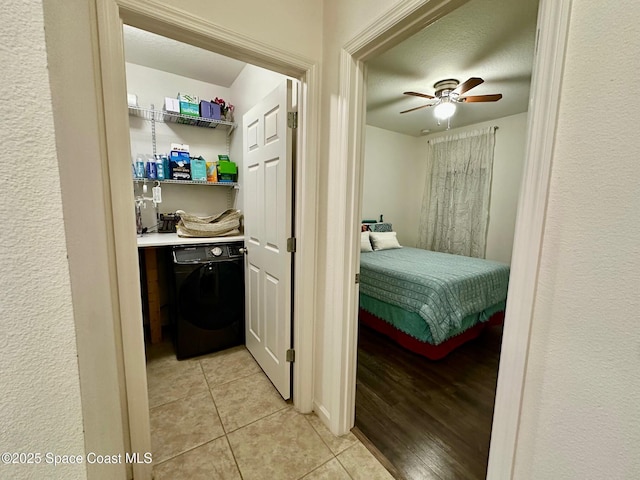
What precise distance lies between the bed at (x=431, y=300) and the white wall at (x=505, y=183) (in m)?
1.43

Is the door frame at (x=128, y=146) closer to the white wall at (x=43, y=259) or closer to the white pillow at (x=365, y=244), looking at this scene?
the white wall at (x=43, y=259)

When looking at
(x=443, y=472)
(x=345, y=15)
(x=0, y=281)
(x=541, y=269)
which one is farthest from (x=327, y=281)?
(x=345, y=15)

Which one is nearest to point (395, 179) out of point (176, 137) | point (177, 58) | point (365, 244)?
point (365, 244)

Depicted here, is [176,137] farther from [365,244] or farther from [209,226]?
[365,244]

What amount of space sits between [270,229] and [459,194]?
3.71 m

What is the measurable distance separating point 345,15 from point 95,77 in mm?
1093

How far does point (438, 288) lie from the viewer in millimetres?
2107

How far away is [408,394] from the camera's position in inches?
71.2

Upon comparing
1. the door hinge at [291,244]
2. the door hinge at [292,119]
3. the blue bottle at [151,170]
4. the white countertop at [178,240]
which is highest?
the door hinge at [292,119]

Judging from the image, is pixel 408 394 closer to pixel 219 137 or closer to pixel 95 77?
pixel 95 77

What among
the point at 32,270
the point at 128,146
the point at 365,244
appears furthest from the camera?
the point at 365,244

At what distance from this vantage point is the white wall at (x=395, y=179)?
4480 millimetres

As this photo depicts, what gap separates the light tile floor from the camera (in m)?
1.25

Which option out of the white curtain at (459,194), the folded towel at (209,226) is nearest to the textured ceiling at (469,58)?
the white curtain at (459,194)
